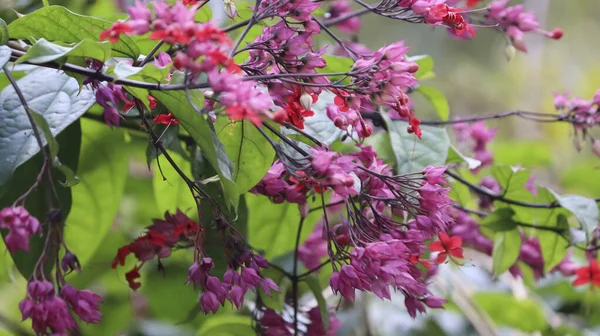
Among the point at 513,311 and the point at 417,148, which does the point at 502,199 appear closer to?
the point at 417,148

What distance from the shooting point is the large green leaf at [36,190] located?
0.74m

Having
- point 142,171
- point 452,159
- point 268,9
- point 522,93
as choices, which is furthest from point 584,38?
point 268,9

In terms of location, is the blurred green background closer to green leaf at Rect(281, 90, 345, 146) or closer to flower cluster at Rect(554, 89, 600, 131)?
Answer: flower cluster at Rect(554, 89, 600, 131)

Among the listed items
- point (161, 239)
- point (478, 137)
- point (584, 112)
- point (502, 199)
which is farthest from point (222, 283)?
point (478, 137)

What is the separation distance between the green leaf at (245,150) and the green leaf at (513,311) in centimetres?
87

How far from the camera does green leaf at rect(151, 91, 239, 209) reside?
1.76ft

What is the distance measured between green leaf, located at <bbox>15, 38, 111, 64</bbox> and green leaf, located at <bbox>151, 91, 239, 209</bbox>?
0.17 ft

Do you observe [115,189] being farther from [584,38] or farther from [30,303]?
[584,38]

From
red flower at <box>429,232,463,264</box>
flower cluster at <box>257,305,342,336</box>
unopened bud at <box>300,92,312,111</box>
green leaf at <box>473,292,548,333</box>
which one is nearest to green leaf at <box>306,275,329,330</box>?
flower cluster at <box>257,305,342,336</box>

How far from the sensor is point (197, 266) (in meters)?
0.59

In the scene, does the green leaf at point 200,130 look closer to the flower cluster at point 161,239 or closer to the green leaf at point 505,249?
the flower cluster at point 161,239

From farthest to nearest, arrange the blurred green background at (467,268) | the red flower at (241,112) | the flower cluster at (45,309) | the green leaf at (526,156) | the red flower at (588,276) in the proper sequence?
the green leaf at (526,156) < the blurred green background at (467,268) < the red flower at (588,276) < the flower cluster at (45,309) < the red flower at (241,112)

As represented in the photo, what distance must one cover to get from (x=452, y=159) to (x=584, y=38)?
4316mm

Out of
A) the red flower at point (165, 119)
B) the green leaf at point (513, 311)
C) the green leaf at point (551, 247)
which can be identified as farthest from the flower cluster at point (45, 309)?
the green leaf at point (513, 311)
